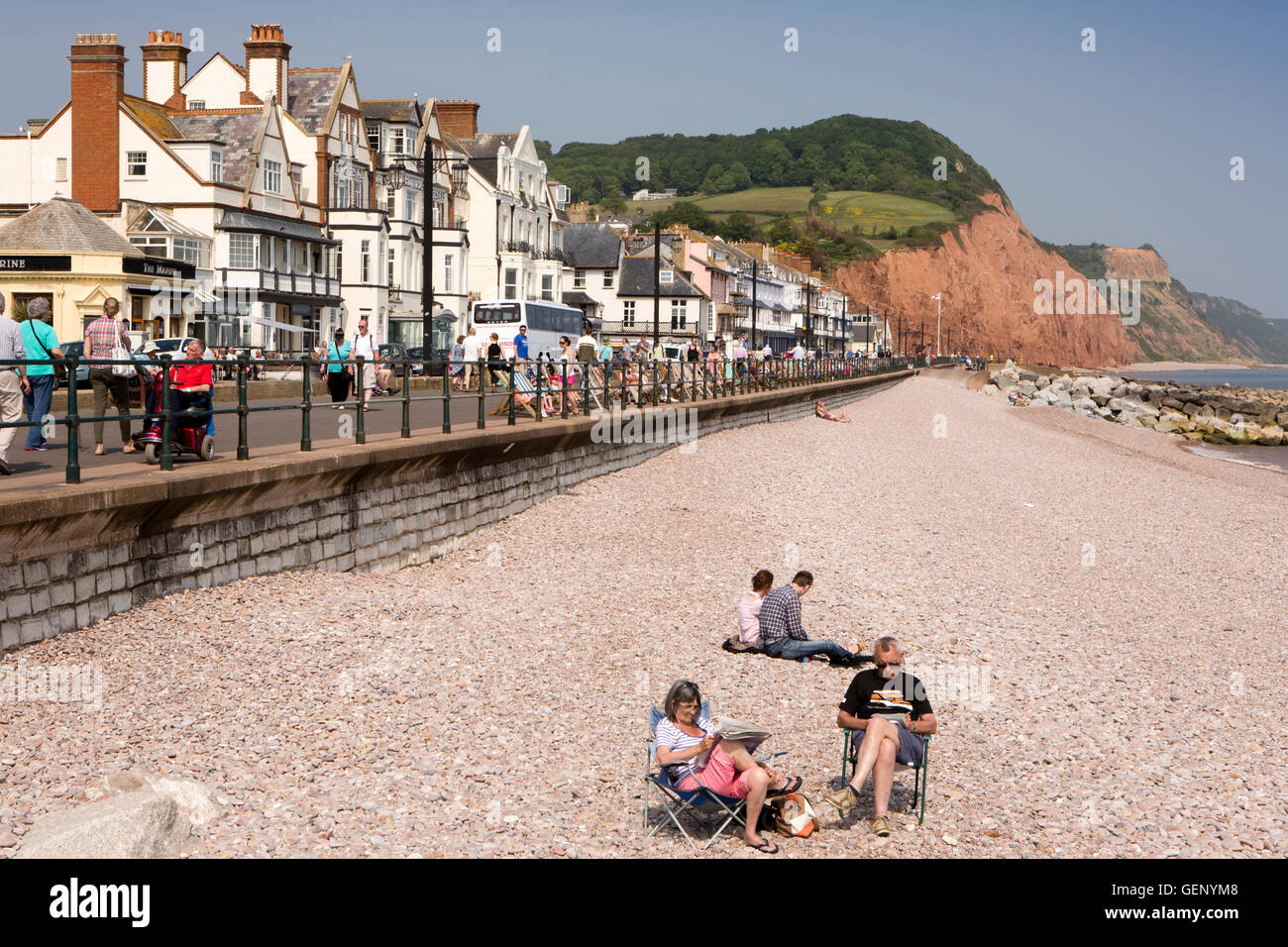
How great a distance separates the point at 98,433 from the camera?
38.8ft

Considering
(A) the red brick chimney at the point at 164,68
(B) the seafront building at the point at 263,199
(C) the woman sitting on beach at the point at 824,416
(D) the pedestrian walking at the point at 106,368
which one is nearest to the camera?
(D) the pedestrian walking at the point at 106,368

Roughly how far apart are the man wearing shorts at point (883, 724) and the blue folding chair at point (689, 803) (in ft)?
2.00

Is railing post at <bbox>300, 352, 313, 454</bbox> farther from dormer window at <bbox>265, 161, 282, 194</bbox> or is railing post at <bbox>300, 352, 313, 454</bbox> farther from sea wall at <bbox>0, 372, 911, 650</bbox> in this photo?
dormer window at <bbox>265, 161, 282, 194</bbox>

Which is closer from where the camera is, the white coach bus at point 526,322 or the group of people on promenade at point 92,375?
the group of people on promenade at point 92,375

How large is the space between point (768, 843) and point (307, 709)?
11.3 ft

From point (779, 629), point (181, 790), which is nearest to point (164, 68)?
point (779, 629)

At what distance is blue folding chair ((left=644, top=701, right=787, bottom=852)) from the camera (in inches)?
275

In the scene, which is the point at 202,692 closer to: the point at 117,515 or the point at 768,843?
the point at 117,515

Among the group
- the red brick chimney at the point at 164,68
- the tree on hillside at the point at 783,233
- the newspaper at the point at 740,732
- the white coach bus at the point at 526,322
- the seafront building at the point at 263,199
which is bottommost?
the newspaper at the point at 740,732

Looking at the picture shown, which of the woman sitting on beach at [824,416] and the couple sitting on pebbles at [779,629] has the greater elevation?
the woman sitting on beach at [824,416]

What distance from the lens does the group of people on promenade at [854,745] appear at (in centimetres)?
700

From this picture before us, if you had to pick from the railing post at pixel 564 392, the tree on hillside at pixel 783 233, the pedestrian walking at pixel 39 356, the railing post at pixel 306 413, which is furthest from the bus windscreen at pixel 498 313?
the tree on hillside at pixel 783 233

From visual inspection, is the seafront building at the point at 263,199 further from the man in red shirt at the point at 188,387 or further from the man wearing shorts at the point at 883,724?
the man wearing shorts at the point at 883,724

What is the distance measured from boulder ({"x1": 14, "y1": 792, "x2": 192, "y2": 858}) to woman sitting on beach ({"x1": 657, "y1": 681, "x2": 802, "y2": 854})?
2.58 m
